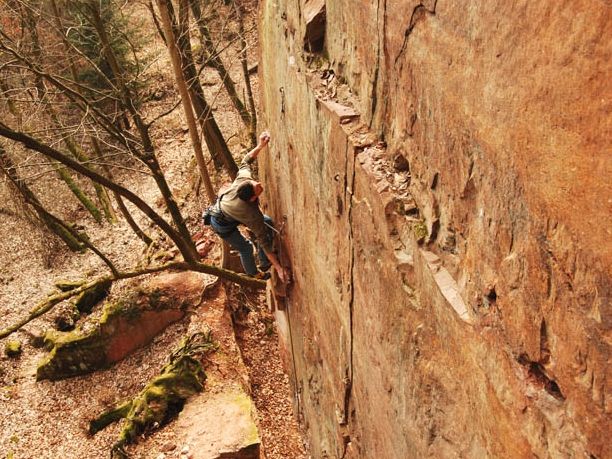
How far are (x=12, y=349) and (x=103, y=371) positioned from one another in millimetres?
2532

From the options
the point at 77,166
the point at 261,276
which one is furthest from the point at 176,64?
the point at 261,276

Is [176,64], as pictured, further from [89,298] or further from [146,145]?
[89,298]

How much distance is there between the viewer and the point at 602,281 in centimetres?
211

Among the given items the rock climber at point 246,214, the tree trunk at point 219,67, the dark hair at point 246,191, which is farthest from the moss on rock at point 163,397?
the tree trunk at point 219,67

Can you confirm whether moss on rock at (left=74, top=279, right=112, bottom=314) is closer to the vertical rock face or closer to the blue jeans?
the blue jeans

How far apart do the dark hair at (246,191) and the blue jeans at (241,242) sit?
84cm

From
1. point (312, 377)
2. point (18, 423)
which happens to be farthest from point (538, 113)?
point (18, 423)

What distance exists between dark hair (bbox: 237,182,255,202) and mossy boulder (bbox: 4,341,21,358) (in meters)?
8.10

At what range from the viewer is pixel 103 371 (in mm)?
11648

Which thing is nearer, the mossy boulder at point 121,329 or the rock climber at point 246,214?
the rock climber at point 246,214

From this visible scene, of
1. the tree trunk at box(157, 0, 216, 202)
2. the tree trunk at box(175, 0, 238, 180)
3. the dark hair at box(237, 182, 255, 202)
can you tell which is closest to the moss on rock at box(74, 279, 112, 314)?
the tree trunk at box(175, 0, 238, 180)

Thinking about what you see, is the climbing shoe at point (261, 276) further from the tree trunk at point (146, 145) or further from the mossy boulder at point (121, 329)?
the mossy boulder at point (121, 329)

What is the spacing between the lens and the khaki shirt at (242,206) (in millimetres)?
7551

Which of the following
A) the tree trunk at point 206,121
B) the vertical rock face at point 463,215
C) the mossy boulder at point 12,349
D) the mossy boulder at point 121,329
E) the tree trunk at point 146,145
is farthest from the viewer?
the mossy boulder at point 12,349
